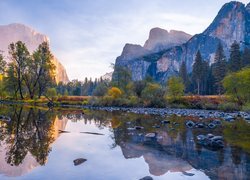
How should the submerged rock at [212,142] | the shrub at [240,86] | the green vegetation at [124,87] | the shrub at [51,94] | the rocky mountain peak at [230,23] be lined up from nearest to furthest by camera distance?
the submerged rock at [212,142]
the shrub at [240,86]
the green vegetation at [124,87]
the shrub at [51,94]
the rocky mountain peak at [230,23]

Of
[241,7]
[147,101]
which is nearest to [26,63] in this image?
[147,101]

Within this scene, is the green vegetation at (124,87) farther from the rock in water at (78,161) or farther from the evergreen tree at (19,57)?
the rock in water at (78,161)

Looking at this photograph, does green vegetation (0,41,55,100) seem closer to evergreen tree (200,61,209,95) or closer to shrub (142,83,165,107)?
shrub (142,83,165,107)

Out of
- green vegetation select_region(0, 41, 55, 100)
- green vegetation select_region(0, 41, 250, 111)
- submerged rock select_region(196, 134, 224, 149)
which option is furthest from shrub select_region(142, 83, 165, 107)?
submerged rock select_region(196, 134, 224, 149)

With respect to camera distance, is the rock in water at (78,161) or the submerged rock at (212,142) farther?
the submerged rock at (212,142)

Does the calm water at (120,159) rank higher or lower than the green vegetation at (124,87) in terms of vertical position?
lower

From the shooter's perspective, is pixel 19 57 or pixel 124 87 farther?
pixel 124 87

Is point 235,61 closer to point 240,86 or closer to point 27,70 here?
point 240,86

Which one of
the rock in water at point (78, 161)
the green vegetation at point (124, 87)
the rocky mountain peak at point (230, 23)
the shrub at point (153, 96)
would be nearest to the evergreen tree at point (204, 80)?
the green vegetation at point (124, 87)

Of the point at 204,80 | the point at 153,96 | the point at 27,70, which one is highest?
the point at 204,80

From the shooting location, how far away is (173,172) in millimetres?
6488

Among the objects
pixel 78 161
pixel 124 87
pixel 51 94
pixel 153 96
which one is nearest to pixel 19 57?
pixel 51 94

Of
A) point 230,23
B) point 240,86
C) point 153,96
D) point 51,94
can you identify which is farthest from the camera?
point 230,23

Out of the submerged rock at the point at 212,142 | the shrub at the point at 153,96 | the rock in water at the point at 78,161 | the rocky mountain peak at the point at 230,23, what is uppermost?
the rocky mountain peak at the point at 230,23
